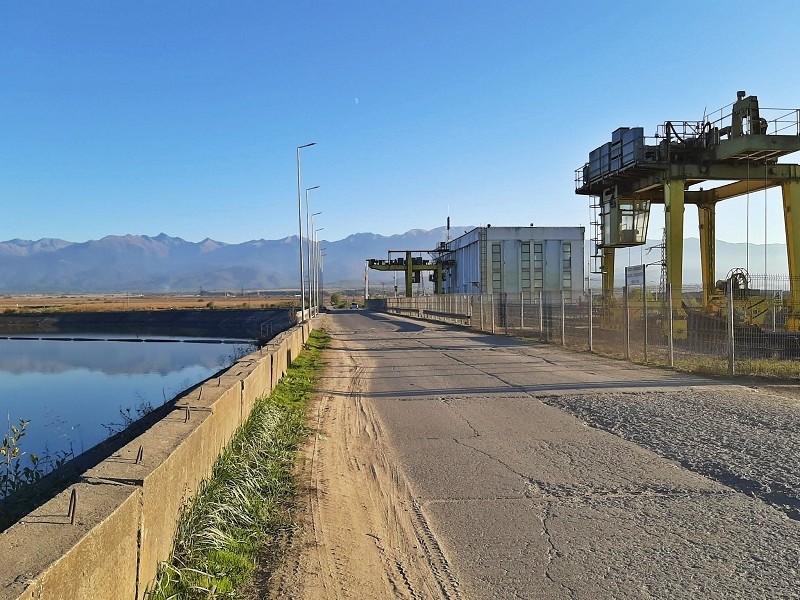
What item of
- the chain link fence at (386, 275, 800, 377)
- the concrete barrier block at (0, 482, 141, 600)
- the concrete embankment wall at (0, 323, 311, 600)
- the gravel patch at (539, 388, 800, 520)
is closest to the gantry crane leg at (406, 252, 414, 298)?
the chain link fence at (386, 275, 800, 377)

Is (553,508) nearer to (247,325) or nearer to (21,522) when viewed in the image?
(21,522)

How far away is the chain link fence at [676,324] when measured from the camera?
626 inches

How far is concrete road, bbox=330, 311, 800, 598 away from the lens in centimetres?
462

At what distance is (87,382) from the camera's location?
2795 cm

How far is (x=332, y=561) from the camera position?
16.4 ft

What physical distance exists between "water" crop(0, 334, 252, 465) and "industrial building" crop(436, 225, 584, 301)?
864 inches

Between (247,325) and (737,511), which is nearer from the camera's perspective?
(737,511)

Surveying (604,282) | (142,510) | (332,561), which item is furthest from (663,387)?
(604,282)

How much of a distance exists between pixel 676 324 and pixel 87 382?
22.4 metres

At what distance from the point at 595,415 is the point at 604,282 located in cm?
2694

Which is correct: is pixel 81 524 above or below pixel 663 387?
above

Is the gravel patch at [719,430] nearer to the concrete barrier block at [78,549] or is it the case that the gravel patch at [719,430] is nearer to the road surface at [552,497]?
the road surface at [552,497]

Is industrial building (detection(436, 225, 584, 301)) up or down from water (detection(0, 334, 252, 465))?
up

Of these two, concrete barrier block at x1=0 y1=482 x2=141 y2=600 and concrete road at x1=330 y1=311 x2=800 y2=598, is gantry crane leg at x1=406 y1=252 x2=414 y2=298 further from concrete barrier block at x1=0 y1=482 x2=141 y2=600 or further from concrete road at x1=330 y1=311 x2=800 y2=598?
concrete barrier block at x1=0 y1=482 x2=141 y2=600
